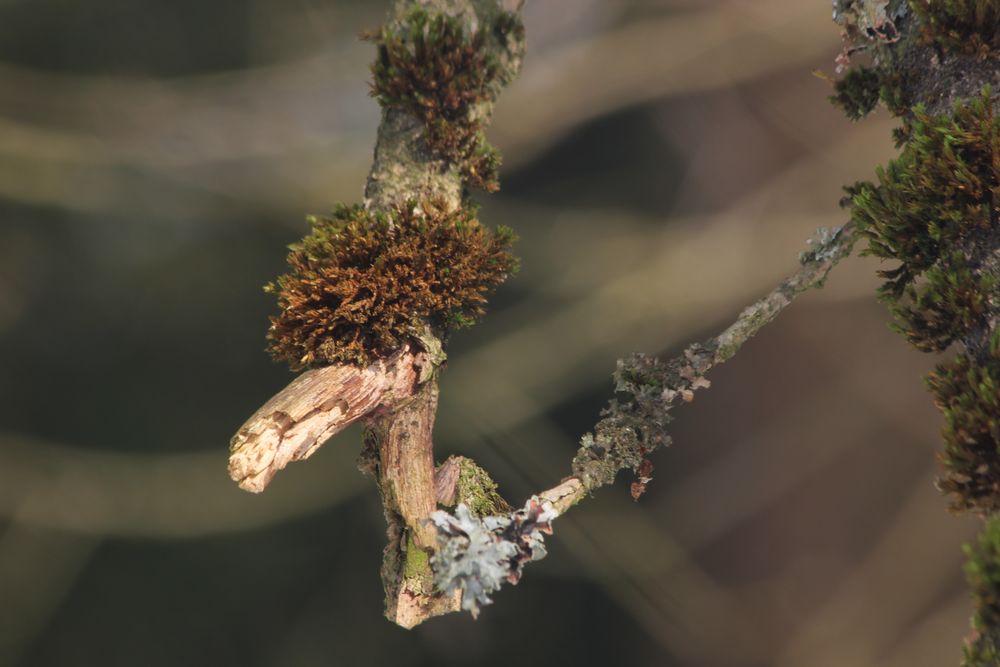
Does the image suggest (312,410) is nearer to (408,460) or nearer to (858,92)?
(408,460)

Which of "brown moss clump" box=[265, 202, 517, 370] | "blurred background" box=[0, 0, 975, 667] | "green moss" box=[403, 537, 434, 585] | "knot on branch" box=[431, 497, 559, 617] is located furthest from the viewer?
"blurred background" box=[0, 0, 975, 667]

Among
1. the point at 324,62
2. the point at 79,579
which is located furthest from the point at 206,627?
the point at 324,62

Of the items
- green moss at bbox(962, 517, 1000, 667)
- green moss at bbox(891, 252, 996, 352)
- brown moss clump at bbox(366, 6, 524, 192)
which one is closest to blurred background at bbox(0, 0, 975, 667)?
brown moss clump at bbox(366, 6, 524, 192)

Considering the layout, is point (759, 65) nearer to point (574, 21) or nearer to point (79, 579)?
point (574, 21)

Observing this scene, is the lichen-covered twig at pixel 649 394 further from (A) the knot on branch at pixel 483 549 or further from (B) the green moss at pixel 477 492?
(B) the green moss at pixel 477 492

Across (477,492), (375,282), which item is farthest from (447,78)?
(477,492)

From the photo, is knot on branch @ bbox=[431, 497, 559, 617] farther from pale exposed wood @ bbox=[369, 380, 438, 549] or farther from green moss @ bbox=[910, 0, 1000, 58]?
green moss @ bbox=[910, 0, 1000, 58]
